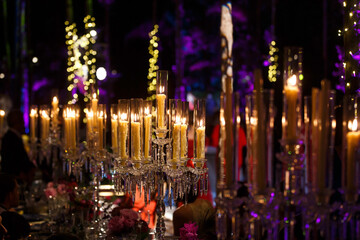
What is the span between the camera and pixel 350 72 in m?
3.87

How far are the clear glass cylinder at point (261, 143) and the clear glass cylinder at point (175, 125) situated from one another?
110 cm

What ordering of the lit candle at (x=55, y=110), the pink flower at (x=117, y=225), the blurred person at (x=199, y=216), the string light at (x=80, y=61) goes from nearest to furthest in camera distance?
the pink flower at (x=117, y=225) → the blurred person at (x=199, y=216) → the lit candle at (x=55, y=110) → the string light at (x=80, y=61)

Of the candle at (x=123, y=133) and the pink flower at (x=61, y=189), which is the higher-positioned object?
the candle at (x=123, y=133)

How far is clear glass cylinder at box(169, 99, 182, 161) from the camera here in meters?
3.33

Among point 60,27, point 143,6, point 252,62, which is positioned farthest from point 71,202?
point 60,27

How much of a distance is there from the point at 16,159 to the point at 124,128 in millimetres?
3588

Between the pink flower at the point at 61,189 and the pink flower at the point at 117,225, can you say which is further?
the pink flower at the point at 61,189

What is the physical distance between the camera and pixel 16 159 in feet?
21.5

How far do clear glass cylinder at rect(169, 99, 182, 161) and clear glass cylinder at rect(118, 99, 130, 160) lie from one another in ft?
0.90

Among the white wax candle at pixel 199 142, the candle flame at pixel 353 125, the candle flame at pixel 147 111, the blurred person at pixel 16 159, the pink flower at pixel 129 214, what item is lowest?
the pink flower at pixel 129 214

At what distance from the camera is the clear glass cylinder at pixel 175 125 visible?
3.33 m

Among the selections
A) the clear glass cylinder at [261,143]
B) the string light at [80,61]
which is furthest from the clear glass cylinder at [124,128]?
the string light at [80,61]

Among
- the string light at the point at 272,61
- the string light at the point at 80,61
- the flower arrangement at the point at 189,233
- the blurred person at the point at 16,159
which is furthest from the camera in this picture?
the string light at the point at 272,61

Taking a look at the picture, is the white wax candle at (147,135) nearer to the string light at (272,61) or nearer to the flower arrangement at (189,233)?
the flower arrangement at (189,233)
